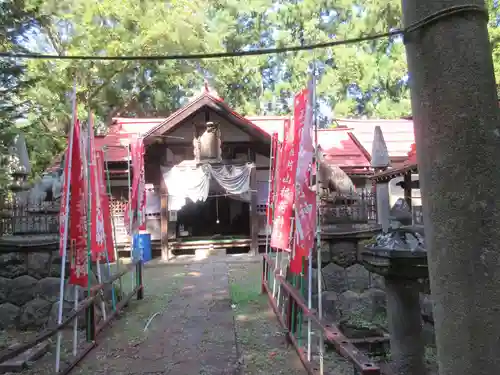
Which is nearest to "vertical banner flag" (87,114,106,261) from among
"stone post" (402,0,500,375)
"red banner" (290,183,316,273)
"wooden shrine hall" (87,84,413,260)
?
"red banner" (290,183,316,273)

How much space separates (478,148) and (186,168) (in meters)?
12.3

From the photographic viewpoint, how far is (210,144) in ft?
43.0

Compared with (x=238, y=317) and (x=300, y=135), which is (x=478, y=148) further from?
(x=238, y=317)

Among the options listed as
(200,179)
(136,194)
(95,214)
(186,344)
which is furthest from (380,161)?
(95,214)

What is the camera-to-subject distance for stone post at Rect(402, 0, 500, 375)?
132 centimetres

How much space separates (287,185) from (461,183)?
4617 millimetres

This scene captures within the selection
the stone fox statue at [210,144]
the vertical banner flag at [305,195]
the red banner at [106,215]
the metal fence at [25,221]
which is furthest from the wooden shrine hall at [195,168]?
the vertical banner flag at [305,195]

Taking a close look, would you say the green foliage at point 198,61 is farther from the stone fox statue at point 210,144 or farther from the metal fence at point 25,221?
the stone fox statue at point 210,144

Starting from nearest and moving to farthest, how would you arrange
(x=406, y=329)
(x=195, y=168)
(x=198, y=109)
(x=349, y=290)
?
(x=406, y=329), (x=349, y=290), (x=195, y=168), (x=198, y=109)

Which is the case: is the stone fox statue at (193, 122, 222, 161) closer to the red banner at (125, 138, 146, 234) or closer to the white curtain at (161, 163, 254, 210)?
the white curtain at (161, 163, 254, 210)

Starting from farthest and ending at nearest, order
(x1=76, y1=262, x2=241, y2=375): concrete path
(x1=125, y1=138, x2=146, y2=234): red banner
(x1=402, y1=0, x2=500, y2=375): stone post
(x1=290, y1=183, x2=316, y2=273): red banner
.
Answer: (x1=125, y1=138, x2=146, y2=234): red banner < (x1=76, y1=262, x2=241, y2=375): concrete path < (x1=290, y1=183, x2=316, y2=273): red banner < (x1=402, y1=0, x2=500, y2=375): stone post

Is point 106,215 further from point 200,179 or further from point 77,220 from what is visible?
point 200,179

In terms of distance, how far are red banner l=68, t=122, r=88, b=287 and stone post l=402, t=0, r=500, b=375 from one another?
15.0 feet

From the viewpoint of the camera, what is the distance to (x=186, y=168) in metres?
13.3
